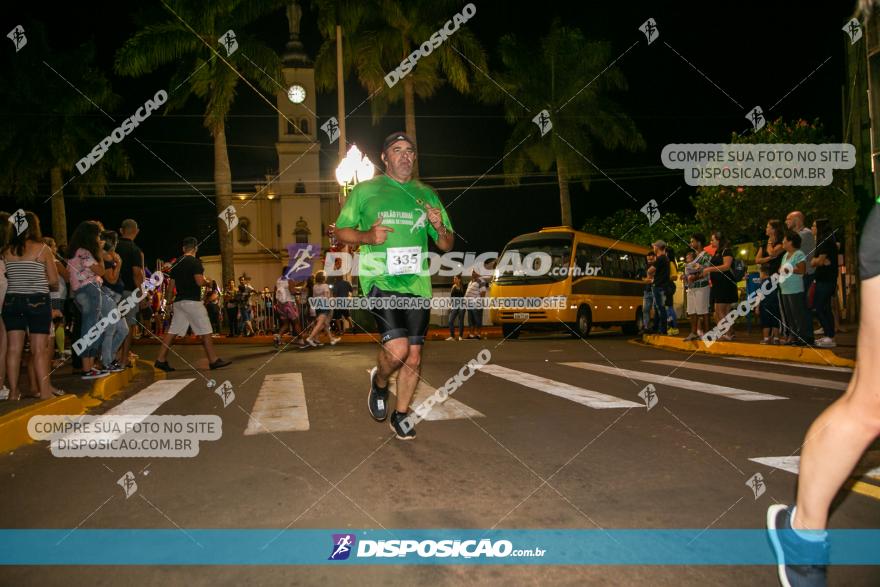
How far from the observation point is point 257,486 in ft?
13.3

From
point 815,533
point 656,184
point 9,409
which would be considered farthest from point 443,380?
point 656,184

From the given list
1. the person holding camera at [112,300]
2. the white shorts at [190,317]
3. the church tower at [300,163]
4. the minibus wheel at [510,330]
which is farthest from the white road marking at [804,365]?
the church tower at [300,163]

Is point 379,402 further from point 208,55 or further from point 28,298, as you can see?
point 208,55

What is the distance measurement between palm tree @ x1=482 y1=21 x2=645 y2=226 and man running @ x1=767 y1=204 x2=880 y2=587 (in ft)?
100

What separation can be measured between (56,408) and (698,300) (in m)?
11.6

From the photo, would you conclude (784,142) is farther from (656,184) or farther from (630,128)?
(656,184)

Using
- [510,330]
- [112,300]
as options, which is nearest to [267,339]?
[510,330]

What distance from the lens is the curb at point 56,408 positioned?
18.8 ft

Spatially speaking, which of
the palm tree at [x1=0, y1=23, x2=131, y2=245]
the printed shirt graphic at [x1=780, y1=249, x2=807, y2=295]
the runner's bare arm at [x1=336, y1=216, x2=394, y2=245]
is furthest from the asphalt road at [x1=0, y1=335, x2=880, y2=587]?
the palm tree at [x1=0, y1=23, x2=131, y2=245]

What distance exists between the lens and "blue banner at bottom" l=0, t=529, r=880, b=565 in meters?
2.86

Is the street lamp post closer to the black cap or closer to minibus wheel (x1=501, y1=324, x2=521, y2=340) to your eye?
minibus wheel (x1=501, y1=324, x2=521, y2=340)

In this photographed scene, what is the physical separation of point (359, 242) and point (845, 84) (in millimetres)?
28372

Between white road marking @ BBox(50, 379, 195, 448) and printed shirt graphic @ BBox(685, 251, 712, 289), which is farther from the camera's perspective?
printed shirt graphic @ BBox(685, 251, 712, 289)

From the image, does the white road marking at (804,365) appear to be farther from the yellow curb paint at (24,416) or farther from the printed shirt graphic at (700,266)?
the yellow curb paint at (24,416)
